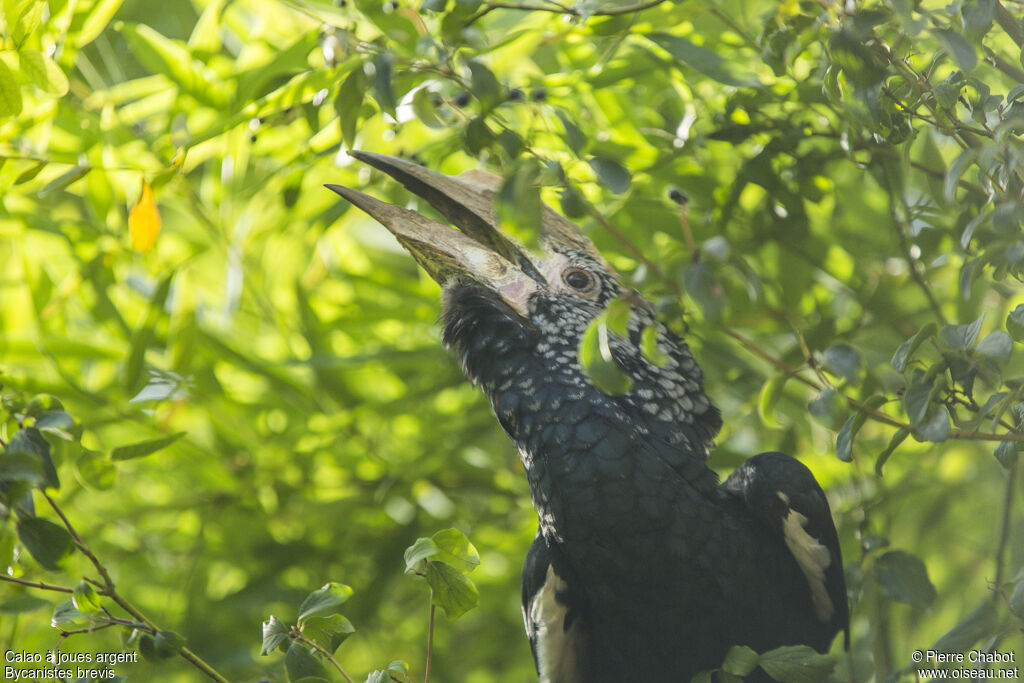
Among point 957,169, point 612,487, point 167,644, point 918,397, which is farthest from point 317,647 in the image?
point 957,169

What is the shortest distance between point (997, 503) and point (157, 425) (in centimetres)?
139

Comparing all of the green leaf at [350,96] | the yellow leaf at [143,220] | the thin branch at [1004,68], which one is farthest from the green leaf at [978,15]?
the yellow leaf at [143,220]

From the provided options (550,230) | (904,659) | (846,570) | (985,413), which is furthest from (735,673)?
(904,659)

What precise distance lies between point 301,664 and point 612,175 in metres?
0.56

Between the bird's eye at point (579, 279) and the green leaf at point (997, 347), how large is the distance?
50 centimetres

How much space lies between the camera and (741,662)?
832 mm

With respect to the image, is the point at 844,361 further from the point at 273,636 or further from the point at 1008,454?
the point at 273,636

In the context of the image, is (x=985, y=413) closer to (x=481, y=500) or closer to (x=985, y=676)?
(x=985, y=676)

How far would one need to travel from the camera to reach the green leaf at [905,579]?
3.35 ft

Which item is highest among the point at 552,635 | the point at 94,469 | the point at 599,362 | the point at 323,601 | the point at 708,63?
the point at 708,63

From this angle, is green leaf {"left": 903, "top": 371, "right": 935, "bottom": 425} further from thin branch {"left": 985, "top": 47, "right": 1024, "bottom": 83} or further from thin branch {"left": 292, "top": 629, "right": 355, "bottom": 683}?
thin branch {"left": 292, "top": 629, "right": 355, "bottom": 683}

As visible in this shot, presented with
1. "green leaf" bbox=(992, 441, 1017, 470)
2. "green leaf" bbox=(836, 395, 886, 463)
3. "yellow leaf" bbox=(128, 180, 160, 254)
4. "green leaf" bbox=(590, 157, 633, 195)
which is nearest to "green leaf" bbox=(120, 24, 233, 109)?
"yellow leaf" bbox=(128, 180, 160, 254)

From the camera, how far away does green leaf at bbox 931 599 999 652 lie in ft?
2.73

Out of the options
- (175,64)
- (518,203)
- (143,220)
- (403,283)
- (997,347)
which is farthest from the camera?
(403,283)
